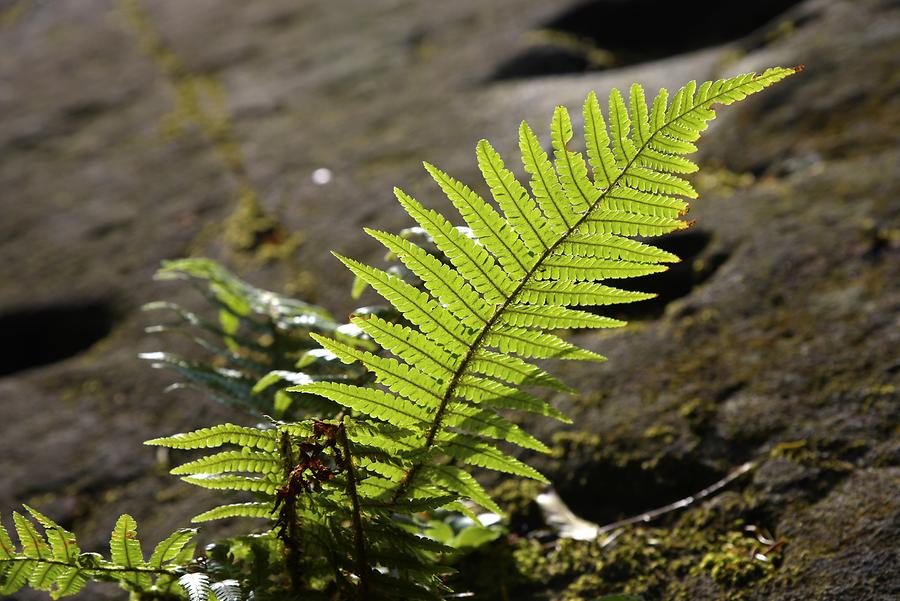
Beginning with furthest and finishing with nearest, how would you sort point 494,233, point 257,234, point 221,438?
point 257,234 < point 494,233 < point 221,438

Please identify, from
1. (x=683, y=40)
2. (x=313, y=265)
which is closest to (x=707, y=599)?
(x=313, y=265)

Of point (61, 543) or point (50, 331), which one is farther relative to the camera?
point (50, 331)

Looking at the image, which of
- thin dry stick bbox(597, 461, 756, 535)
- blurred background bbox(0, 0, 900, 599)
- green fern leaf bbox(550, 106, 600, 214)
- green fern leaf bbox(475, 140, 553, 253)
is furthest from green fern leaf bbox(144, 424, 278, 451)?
thin dry stick bbox(597, 461, 756, 535)

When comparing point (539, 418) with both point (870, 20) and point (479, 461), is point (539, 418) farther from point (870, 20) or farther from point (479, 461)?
point (870, 20)

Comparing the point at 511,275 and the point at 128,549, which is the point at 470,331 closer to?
the point at 511,275

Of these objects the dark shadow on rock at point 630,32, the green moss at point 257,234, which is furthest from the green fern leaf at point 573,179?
the dark shadow on rock at point 630,32

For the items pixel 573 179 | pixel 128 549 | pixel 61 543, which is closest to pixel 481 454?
pixel 573 179

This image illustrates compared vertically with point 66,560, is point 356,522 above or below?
below
